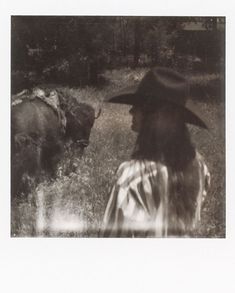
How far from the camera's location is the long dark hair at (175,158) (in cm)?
191

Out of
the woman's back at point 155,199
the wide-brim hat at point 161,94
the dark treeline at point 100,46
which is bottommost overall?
the woman's back at point 155,199

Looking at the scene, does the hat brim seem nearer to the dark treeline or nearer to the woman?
the woman

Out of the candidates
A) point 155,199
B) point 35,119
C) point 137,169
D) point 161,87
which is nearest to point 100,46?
point 161,87

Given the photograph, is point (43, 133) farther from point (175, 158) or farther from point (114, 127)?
point (175, 158)

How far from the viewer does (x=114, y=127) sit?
192cm

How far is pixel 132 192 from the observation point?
6.31 feet

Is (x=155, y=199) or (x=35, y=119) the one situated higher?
(x=35, y=119)

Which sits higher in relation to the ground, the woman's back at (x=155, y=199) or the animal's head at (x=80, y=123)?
the animal's head at (x=80, y=123)

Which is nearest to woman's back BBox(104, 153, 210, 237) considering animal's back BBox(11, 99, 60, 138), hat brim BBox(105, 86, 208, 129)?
hat brim BBox(105, 86, 208, 129)

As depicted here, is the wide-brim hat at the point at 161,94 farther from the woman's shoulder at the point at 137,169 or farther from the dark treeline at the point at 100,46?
the woman's shoulder at the point at 137,169

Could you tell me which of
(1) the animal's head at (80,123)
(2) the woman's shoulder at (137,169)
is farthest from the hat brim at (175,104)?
(2) the woman's shoulder at (137,169)

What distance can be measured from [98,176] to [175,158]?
37 centimetres
